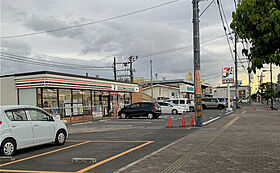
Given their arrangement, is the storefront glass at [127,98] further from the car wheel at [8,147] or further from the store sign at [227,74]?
the car wheel at [8,147]

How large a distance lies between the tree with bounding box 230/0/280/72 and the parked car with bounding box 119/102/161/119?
20.0 meters

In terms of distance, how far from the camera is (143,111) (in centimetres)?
2686

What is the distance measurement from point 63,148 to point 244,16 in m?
8.00

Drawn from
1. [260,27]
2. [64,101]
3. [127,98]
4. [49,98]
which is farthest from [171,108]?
[260,27]

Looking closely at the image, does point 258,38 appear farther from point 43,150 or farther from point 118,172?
point 43,150

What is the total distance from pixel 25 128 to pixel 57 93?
15764 millimetres

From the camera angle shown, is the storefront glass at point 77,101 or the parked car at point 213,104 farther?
the parked car at point 213,104

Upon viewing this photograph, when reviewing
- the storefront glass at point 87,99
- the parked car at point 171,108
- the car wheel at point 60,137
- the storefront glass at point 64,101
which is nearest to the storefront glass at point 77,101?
the storefront glass at point 87,99

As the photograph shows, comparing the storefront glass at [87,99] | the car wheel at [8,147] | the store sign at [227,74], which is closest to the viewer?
the car wheel at [8,147]

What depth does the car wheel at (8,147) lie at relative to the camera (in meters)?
9.20

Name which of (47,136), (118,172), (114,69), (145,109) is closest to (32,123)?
(47,136)

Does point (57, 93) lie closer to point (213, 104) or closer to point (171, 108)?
point (171, 108)

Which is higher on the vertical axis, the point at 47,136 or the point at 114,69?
the point at 114,69

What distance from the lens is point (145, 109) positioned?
26.8 meters
